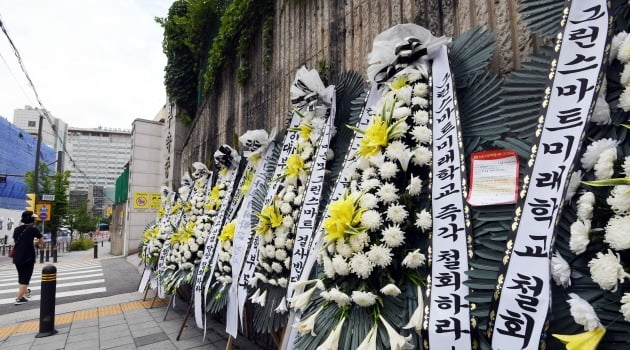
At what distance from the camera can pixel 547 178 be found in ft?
4.26

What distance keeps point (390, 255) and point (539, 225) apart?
645mm

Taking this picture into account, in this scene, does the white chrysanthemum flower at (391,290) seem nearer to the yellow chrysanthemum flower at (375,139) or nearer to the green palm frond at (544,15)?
the yellow chrysanthemum flower at (375,139)

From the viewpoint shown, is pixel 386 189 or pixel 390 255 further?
pixel 386 189

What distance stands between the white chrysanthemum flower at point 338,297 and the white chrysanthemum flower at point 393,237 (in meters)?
0.33

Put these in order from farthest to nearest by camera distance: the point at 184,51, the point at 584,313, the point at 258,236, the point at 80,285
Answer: the point at 184,51 → the point at 80,285 → the point at 258,236 → the point at 584,313

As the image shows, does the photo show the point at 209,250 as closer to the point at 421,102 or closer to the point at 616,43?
the point at 421,102

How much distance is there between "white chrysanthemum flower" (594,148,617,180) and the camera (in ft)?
3.75

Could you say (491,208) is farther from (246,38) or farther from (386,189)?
(246,38)

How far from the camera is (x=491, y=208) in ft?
5.18

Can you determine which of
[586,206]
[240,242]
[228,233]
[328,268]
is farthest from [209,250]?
[586,206]

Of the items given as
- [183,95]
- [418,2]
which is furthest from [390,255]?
[183,95]

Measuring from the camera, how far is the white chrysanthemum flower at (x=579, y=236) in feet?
3.78

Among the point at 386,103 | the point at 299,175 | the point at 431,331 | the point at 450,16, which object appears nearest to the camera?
the point at 431,331

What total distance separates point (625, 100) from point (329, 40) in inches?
106
